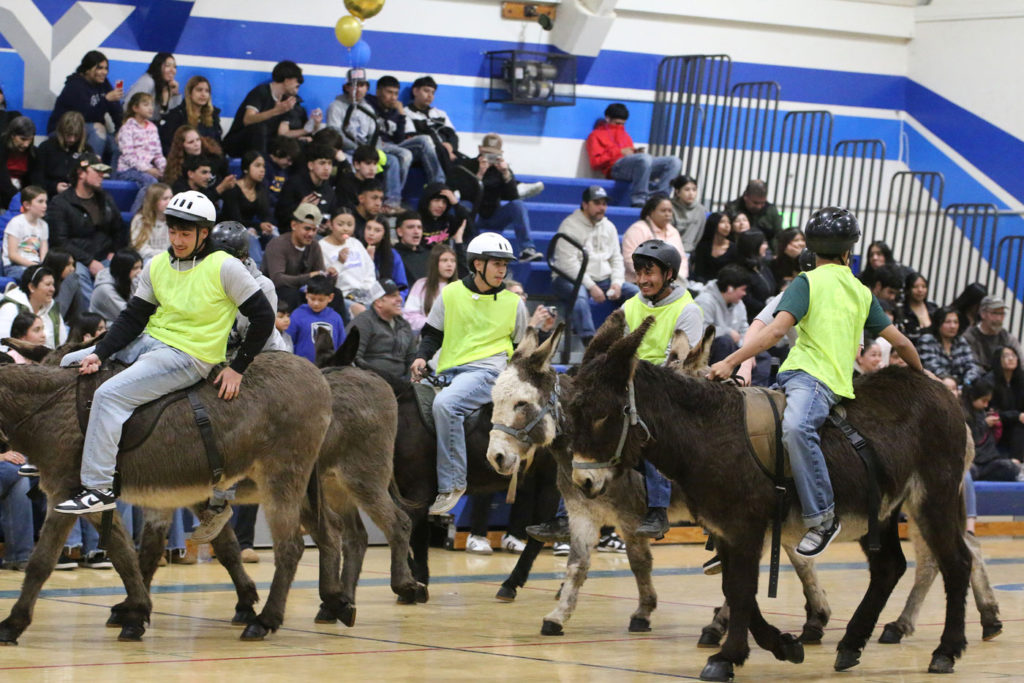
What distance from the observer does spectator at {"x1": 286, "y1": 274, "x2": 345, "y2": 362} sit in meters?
12.9

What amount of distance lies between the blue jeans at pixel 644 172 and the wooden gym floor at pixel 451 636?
24.5 ft

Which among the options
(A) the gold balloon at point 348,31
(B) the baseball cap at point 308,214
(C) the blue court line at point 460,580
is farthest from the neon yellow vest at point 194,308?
(A) the gold balloon at point 348,31

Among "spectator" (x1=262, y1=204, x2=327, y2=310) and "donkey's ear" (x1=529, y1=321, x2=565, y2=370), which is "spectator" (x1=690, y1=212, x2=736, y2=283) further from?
"donkey's ear" (x1=529, y1=321, x2=565, y2=370)

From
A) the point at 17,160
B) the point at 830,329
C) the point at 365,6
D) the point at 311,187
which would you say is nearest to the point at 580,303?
the point at 311,187

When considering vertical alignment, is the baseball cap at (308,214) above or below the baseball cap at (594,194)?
below

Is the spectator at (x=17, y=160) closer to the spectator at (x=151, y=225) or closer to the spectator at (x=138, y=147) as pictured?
the spectator at (x=138, y=147)

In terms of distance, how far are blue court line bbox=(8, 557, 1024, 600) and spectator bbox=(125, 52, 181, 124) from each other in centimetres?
662

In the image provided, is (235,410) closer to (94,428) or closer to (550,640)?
(94,428)

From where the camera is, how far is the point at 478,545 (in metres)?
13.3

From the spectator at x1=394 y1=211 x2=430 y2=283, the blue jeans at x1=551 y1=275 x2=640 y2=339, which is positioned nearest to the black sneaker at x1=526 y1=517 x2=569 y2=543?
the blue jeans at x1=551 y1=275 x2=640 y2=339

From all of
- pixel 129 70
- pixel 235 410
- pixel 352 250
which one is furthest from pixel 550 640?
pixel 129 70

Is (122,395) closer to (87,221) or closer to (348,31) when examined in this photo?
(87,221)

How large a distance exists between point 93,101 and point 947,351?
979cm

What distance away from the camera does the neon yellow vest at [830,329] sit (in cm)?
786
